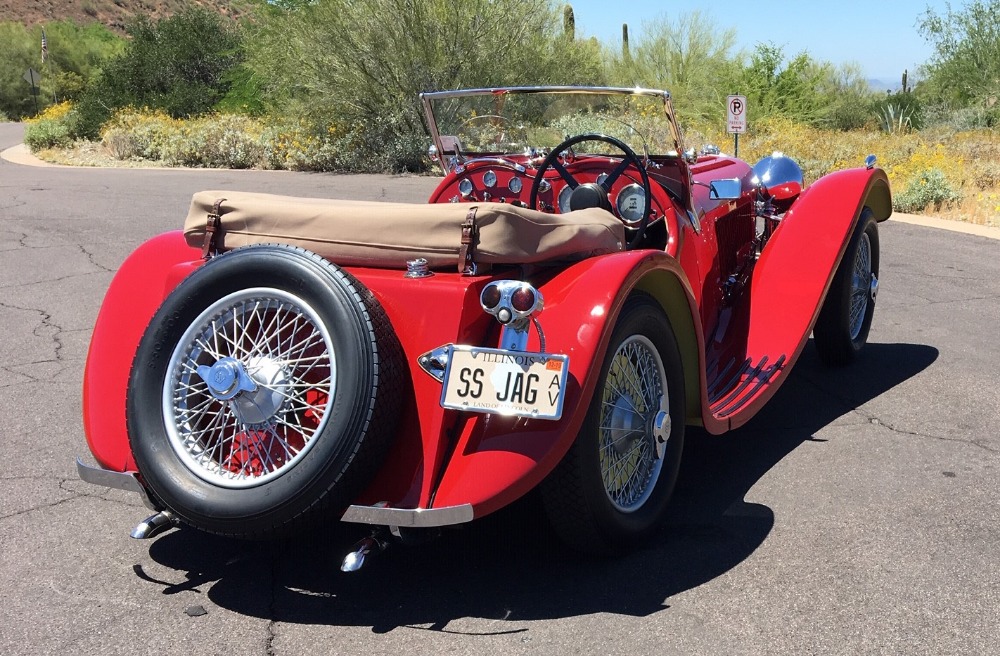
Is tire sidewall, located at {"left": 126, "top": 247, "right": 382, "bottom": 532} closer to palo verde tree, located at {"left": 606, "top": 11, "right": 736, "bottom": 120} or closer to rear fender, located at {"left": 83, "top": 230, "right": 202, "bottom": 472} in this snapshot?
rear fender, located at {"left": 83, "top": 230, "right": 202, "bottom": 472}

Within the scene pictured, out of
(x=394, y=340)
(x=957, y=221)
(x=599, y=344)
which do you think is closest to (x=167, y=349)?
(x=394, y=340)

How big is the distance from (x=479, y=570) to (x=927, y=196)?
457 inches

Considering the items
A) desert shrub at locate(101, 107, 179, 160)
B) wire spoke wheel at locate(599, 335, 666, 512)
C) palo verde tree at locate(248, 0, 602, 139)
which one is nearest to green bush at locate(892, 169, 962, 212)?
palo verde tree at locate(248, 0, 602, 139)

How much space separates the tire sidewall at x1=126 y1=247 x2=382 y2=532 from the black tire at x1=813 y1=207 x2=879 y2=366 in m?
3.05

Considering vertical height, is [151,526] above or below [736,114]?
below

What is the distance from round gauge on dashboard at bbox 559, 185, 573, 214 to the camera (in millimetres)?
4402

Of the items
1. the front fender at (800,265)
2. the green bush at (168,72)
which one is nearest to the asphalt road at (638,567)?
the front fender at (800,265)

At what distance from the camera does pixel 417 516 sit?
2.60 meters

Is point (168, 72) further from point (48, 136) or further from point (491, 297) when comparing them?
point (491, 297)

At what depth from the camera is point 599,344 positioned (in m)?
2.82

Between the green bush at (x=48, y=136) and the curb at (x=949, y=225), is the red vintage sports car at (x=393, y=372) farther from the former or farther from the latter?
the green bush at (x=48, y=136)

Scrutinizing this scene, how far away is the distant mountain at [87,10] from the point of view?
78.2m

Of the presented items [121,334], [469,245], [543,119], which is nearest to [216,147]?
[543,119]

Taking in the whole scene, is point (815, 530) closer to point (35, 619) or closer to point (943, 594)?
point (943, 594)
